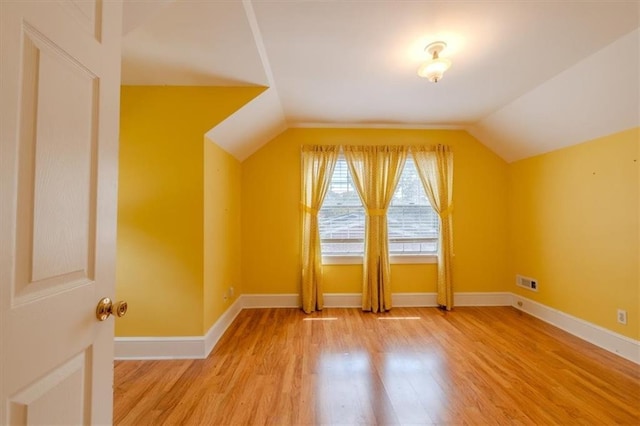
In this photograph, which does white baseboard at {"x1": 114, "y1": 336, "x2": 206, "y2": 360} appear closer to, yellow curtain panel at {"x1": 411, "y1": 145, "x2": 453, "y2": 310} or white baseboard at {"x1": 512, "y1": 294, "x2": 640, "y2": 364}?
yellow curtain panel at {"x1": 411, "y1": 145, "x2": 453, "y2": 310}

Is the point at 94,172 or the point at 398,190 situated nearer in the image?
the point at 94,172

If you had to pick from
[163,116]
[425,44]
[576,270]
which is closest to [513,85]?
[425,44]

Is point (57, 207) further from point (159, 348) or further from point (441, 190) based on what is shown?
point (441, 190)

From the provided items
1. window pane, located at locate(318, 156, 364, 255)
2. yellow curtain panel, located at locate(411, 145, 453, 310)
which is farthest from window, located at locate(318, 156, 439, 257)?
yellow curtain panel, located at locate(411, 145, 453, 310)

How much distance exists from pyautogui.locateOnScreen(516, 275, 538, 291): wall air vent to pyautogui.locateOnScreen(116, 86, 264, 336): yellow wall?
3871 mm

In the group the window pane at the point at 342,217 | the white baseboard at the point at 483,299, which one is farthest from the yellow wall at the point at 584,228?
the window pane at the point at 342,217

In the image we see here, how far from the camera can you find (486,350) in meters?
2.51

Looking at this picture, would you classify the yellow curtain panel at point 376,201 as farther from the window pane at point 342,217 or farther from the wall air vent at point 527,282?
the wall air vent at point 527,282

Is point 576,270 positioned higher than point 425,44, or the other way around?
point 425,44

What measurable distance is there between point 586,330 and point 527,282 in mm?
830

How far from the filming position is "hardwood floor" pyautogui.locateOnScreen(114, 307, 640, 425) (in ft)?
5.60

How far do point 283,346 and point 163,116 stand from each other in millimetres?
2405

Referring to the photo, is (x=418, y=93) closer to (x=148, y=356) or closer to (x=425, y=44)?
(x=425, y=44)

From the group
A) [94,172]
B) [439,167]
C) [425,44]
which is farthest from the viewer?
[439,167]
